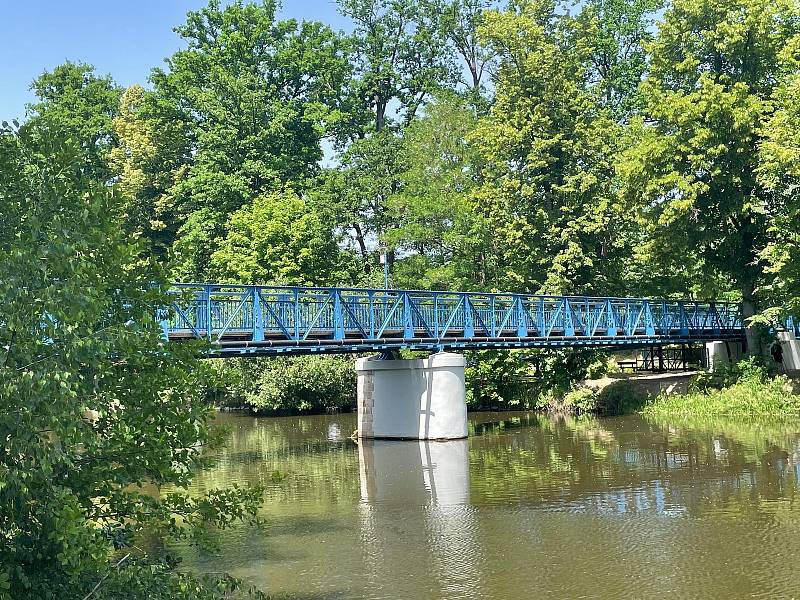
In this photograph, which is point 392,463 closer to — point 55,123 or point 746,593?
point 746,593

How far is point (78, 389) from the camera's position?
303 inches

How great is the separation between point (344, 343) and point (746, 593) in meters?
15.4

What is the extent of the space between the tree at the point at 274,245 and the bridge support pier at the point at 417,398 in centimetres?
1312

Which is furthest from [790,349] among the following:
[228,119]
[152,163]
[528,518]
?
[152,163]

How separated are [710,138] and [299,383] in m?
17.8

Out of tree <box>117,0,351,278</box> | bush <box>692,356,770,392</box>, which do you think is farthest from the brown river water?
tree <box>117,0,351,278</box>

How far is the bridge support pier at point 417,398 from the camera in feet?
92.0

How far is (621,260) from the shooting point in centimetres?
4044

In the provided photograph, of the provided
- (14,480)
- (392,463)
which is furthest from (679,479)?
(14,480)

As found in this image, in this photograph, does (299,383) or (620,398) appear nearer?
(620,398)

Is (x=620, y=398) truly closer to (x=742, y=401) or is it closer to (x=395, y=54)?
(x=742, y=401)

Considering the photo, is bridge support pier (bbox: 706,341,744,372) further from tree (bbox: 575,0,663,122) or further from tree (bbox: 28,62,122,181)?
tree (bbox: 28,62,122,181)

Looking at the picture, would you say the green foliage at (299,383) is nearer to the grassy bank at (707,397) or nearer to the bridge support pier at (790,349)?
the grassy bank at (707,397)

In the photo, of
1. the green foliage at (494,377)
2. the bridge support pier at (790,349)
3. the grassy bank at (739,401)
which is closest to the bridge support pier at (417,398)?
the grassy bank at (739,401)
